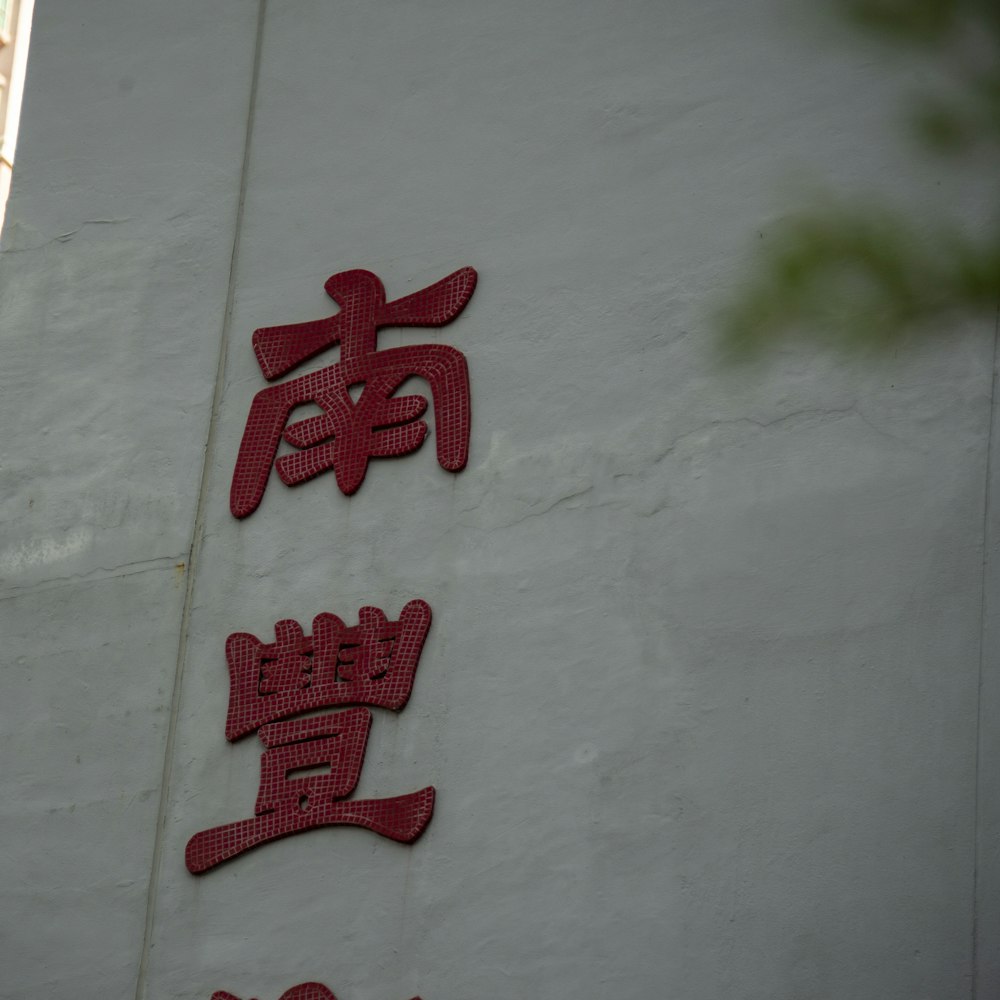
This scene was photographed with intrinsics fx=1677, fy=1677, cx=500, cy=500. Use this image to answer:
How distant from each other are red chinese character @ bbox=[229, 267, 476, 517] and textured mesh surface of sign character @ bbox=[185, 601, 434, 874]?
1.33 feet

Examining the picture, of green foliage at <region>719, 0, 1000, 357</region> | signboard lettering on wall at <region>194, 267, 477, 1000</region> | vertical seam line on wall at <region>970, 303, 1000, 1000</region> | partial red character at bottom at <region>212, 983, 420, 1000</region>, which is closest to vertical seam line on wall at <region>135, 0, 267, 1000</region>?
signboard lettering on wall at <region>194, 267, 477, 1000</region>

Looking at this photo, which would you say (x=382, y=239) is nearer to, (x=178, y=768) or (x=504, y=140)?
(x=504, y=140)

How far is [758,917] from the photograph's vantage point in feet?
11.6

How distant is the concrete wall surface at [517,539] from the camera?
3.61m

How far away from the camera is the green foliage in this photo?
12.4 feet

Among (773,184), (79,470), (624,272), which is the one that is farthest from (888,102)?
(79,470)

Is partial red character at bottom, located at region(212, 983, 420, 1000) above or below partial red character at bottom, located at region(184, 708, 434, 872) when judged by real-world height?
below

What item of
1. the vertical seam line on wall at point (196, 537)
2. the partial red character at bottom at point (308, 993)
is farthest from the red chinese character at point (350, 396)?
the partial red character at bottom at point (308, 993)

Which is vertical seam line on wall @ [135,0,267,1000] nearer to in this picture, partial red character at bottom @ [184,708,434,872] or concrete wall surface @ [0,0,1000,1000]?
concrete wall surface @ [0,0,1000,1000]

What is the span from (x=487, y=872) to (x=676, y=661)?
642mm

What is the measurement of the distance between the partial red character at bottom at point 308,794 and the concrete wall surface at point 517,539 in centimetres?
4

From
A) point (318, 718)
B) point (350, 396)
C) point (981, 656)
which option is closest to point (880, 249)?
point (981, 656)

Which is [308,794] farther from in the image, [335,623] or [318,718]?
[335,623]

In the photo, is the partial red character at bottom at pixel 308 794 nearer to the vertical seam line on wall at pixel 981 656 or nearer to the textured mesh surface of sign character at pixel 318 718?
the textured mesh surface of sign character at pixel 318 718
